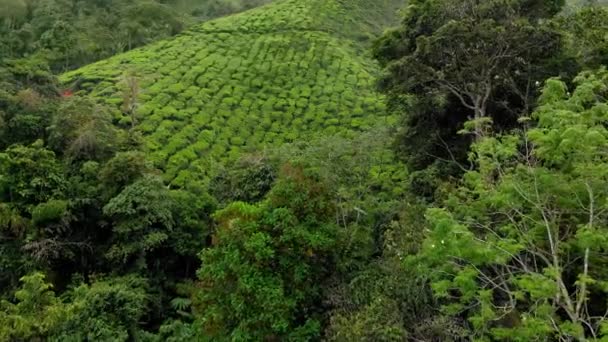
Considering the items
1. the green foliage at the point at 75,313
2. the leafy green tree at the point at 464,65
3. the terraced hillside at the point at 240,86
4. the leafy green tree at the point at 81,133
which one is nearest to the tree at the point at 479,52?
the leafy green tree at the point at 464,65

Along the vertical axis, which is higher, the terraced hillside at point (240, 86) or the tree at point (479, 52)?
the tree at point (479, 52)

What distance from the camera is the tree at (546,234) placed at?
7.55m

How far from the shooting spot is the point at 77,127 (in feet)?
65.2

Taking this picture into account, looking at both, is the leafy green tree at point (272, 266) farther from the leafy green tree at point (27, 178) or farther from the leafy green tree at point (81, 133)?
the leafy green tree at point (81, 133)

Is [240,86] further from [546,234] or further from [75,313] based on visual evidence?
[546,234]

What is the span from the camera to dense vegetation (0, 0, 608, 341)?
8.67 metres

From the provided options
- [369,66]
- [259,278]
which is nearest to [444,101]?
[259,278]

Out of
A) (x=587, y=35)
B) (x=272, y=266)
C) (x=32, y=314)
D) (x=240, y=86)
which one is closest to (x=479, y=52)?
(x=587, y=35)

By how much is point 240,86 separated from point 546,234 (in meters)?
25.0

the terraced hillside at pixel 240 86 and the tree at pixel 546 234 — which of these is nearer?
the tree at pixel 546 234

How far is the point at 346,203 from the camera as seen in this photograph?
15.5 metres

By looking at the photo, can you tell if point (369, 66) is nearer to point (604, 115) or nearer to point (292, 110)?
point (292, 110)

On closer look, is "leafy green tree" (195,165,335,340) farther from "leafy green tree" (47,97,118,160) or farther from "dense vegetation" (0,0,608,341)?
"leafy green tree" (47,97,118,160)

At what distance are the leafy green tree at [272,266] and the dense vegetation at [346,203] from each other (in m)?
0.05
